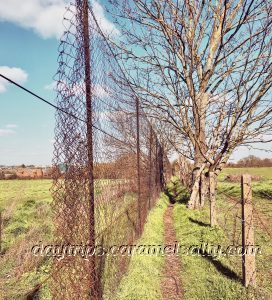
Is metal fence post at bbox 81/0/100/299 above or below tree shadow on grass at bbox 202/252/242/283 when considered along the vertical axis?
above

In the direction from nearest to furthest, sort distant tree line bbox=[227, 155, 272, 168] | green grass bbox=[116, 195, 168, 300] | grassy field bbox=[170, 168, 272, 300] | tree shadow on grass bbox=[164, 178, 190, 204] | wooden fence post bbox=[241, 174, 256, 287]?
green grass bbox=[116, 195, 168, 300] → grassy field bbox=[170, 168, 272, 300] → wooden fence post bbox=[241, 174, 256, 287] → tree shadow on grass bbox=[164, 178, 190, 204] → distant tree line bbox=[227, 155, 272, 168]

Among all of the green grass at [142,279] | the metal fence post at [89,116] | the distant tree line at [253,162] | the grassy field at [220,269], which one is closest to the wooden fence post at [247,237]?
the grassy field at [220,269]

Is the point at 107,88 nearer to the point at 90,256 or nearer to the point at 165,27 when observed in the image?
the point at 90,256

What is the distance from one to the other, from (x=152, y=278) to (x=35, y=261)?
6.07 feet

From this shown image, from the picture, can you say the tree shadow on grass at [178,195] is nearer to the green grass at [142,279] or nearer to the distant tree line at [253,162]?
the green grass at [142,279]

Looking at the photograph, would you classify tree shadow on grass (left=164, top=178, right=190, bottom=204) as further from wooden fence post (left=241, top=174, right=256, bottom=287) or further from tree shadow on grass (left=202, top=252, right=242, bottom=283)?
wooden fence post (left=241, top=174, right=256, bottom=287)

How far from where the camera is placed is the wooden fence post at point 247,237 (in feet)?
15.2

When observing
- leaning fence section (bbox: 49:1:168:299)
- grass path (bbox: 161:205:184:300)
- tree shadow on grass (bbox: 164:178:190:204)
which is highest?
leaning fence section (bbox: 49:1:168:299)

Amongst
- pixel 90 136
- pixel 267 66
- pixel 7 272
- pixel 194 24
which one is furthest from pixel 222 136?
pixel 90 136

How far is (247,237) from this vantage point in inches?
192

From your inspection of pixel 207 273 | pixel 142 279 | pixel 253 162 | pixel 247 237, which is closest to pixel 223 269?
pixel 207 273

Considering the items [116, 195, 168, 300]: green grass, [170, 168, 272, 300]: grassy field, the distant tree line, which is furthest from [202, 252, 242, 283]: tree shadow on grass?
the distant tree line

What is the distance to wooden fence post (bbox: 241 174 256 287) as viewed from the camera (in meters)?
4.64

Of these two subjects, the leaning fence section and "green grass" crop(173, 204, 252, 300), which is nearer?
the leaning fence section
